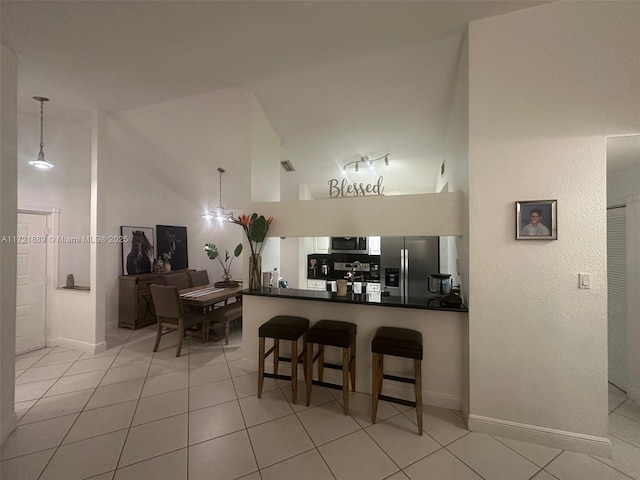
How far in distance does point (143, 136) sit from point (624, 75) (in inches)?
213

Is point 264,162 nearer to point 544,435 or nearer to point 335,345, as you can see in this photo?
point 335,345

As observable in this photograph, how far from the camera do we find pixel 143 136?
3.93 metres

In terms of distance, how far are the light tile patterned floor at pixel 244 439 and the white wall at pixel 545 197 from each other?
0.27 metres

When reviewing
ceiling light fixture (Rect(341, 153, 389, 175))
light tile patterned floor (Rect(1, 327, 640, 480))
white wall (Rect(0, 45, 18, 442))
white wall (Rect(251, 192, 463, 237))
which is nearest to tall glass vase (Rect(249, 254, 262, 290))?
white wall (Rect(251, 192, 463, 237))

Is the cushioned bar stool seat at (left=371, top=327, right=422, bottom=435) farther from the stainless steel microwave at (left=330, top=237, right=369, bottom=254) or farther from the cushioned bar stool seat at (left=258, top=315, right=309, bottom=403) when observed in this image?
the stainless steel microwave at (left=330, top=237, right=369, bottom=254)

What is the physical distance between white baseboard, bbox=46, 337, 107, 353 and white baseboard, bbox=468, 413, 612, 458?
4.37m

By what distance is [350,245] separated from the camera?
15.2 ft

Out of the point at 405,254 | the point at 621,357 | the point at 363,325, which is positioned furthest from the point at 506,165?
the point at 621,357

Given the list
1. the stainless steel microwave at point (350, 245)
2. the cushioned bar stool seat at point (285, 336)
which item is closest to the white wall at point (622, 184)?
the stainless steel microwave at point (350, 245)

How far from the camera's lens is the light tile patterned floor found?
1.61m

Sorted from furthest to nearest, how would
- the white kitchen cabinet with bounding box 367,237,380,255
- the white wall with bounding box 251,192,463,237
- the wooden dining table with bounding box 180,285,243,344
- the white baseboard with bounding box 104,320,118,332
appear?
1. the white kitchen cabinet with bounding box 367,237,380,255
2. the white baseboard with bounding box 104,320,118,332
3. the wooden dining table with bounding box 180,285,243,344
4. the white wall with bounding box 251,192,463,237

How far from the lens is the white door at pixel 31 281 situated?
3.37 meters

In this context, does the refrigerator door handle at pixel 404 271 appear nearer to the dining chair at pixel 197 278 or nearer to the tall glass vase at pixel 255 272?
the tall glass vase at pixel 255 272

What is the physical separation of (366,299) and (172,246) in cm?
468
